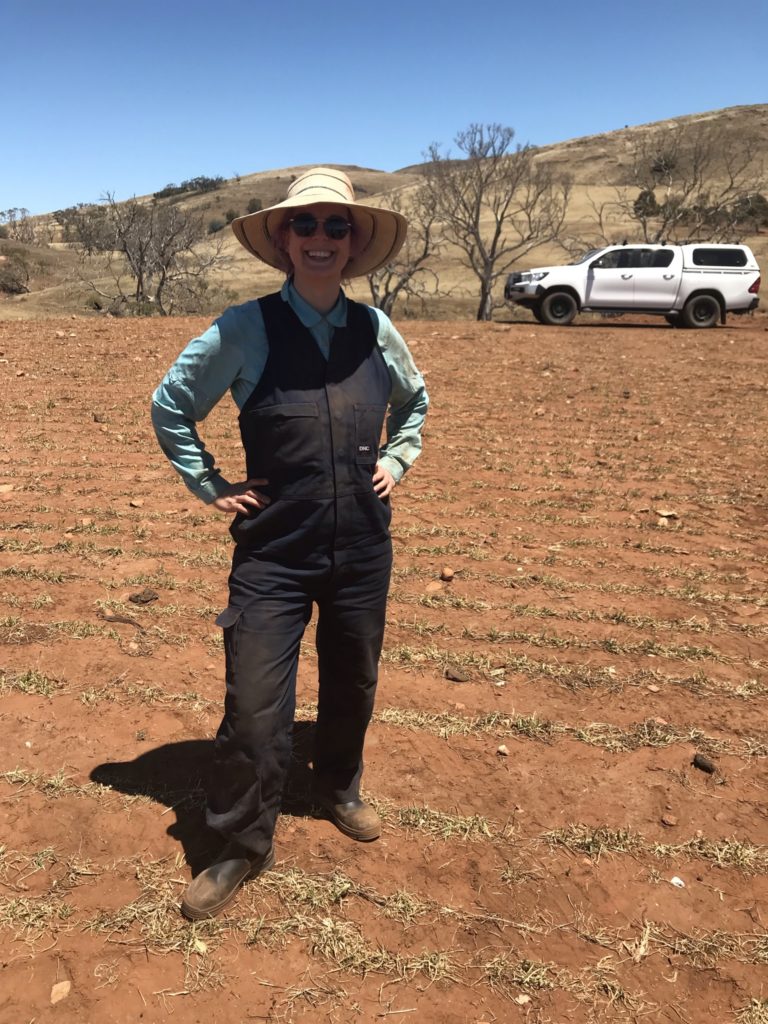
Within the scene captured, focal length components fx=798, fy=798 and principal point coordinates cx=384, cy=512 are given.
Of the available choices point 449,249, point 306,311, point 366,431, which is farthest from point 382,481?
point 449,249

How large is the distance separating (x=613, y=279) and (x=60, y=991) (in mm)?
15373

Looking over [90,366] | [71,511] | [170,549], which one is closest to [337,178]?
[170,549]

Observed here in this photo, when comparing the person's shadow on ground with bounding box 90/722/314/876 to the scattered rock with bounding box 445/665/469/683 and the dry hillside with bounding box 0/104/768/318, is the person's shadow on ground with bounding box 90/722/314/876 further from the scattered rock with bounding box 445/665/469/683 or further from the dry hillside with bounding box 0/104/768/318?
the dry hillside with bounding box 0/104/768/318

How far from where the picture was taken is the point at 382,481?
2.39 m

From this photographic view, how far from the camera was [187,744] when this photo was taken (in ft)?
10.3

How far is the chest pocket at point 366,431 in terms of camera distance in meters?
2.25

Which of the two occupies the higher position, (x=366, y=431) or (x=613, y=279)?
(x=613, y=279)

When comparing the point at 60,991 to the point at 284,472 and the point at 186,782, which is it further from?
the point at 284,472

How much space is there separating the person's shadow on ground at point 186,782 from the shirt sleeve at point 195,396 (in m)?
1.15

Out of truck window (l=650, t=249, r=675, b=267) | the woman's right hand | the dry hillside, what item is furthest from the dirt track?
truck window (l=650, t=249, r=675, b=267)

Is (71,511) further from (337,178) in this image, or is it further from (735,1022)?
(735,1022)

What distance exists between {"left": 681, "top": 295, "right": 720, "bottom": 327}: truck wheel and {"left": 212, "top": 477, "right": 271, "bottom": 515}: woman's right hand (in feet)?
50.1

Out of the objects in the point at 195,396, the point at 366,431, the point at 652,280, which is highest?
the point at 652,280

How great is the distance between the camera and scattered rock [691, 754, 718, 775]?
309cm
